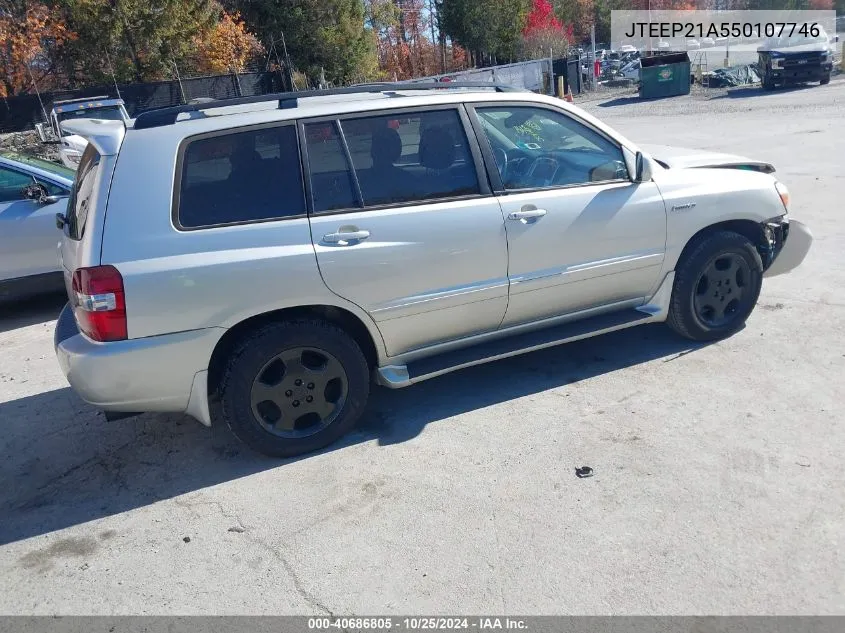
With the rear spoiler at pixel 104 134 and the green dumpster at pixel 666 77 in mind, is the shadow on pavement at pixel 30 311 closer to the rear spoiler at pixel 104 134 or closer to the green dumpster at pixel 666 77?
the rear spoiler at pixel 104 134

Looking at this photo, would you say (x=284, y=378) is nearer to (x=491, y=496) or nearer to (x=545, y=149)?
(x=491, y=496)

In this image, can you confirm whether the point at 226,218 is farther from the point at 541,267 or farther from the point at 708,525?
the point at 708,525

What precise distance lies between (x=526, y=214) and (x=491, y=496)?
1.61 metres

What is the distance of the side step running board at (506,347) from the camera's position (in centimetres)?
411

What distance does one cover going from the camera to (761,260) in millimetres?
5012

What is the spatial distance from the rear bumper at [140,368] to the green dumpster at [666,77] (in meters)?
26.1

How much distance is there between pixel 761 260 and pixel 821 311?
0.79 meters

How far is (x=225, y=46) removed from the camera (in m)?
30.2

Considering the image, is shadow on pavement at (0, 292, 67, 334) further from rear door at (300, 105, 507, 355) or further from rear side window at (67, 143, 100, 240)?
rear door at (300, 105, 507, 355)

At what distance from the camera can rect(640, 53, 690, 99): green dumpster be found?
26.1m

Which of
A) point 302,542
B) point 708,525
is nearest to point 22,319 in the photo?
point 302,542

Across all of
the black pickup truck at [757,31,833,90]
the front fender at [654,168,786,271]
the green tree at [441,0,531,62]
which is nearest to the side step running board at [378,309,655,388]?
the front fender at [654,168,786,271]

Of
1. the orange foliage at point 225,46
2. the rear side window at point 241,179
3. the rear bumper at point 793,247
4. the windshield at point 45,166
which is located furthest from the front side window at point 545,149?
the orange foliage at point 225,46

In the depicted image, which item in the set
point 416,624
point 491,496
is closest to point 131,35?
point 491,496
